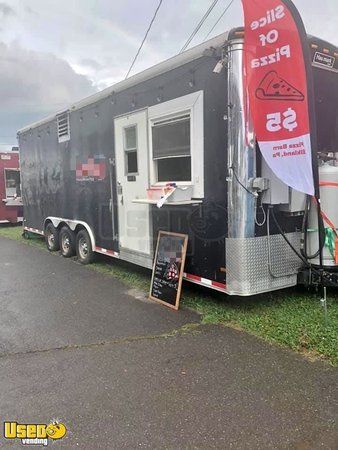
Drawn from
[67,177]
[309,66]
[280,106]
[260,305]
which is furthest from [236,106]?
[67,177]

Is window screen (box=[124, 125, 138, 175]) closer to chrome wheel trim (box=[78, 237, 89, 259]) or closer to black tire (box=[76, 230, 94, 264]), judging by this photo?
black tire (box=[76, 230, 94, 264])

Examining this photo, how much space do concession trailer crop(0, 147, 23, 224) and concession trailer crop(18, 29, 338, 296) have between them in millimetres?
10137

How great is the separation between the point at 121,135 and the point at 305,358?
4178mm

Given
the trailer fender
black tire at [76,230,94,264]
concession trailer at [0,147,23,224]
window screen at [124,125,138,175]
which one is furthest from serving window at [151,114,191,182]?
concession trailer at [0,147,23,224]

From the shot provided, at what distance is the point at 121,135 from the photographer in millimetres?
6438

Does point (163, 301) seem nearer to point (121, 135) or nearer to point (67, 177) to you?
point (121, 135)

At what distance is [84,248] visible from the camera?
8.30 m

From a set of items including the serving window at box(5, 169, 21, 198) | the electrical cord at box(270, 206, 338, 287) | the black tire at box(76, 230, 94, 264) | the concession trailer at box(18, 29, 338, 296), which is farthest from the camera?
the serving window at box(5, 169, 21, 198)

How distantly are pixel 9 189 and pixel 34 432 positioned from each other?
47.6ft

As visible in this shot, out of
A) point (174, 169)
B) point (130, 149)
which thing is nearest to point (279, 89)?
point (174, 169)

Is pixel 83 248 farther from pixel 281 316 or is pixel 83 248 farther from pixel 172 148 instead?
pixel 281 316

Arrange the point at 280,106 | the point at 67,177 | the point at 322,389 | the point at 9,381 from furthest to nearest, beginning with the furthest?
the point at 67,177, the point at 280,106, the point at 9,381, the point at 322,389

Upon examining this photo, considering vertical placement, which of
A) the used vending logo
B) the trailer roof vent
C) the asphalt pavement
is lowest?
the used vending logo

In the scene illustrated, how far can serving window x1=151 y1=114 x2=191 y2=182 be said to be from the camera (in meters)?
5.21
